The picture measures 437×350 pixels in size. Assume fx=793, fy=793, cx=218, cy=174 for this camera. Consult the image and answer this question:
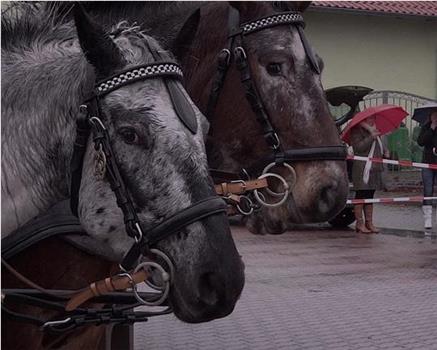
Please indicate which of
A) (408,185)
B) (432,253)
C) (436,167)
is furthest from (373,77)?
(432,253)

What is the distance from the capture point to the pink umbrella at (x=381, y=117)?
1187cm

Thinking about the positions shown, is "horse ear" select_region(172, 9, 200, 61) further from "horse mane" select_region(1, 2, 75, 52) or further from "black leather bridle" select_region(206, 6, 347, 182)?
"black leather bridle" select_region(206, 6, 347, 182)

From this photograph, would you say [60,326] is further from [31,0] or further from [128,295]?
[31,0]

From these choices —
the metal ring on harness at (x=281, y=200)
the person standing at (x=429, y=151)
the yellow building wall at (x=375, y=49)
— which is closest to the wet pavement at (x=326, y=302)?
the person standing at (x=429, y=151)

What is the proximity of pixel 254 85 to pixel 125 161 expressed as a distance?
53.1 inches

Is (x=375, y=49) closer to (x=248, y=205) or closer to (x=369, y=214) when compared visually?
(x=369, y=214)

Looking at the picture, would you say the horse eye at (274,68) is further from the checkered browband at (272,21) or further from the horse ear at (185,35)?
the horse ear at (185,35)

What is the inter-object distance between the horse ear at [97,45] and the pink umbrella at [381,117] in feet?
31.3

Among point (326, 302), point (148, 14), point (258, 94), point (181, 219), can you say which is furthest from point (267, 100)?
point (326, 302)

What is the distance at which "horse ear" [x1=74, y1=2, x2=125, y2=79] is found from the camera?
2.49 m

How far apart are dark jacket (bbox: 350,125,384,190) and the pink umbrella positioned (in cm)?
15

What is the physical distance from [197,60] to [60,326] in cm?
156

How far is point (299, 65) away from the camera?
11.8 ft

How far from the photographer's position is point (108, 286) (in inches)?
107
